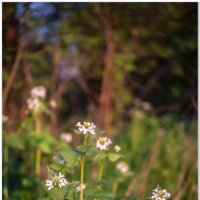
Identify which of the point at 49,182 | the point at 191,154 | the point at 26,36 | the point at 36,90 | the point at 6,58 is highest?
the point at 26,36

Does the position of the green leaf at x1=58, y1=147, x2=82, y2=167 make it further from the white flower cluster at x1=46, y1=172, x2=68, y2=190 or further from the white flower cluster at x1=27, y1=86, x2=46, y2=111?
the white flower cluster at x1=27, y1=86, x2=46, y2=111

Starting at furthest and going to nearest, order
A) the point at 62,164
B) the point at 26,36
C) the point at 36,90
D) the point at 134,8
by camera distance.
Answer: the point at 134,8 < the point at 26,36 < the point at 36,90 < the point at 62,164

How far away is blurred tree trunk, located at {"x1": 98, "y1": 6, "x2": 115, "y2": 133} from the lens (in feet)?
12.3

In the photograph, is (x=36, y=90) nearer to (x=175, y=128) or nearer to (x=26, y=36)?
(x=26, y=36)

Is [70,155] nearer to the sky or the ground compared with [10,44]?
nearer to the ground

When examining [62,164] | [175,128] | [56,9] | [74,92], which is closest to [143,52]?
[175,128]

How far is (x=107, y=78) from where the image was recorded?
3.93 meters

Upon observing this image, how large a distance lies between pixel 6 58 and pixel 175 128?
6.63ft

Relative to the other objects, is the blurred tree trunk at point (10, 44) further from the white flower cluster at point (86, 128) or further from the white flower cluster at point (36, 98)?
the white flower cluster at point (86, 128)

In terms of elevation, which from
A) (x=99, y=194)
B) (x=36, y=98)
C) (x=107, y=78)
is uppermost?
(x=107, y=78)

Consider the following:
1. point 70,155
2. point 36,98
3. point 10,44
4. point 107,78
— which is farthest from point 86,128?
point 107,78

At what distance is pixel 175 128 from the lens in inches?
166

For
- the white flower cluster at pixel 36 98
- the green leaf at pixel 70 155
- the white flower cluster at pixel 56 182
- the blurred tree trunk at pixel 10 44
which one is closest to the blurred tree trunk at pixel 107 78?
the blurred tree trunk at pixel 10 44

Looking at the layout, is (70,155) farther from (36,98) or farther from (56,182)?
(36,98)
